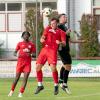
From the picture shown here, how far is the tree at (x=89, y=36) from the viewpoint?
34709 millimetres

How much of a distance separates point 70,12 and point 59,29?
19710mm

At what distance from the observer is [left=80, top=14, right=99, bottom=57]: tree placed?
34709 millimetres

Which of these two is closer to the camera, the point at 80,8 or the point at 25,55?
the point at 25,55

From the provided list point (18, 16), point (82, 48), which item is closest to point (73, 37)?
point (82, 48)

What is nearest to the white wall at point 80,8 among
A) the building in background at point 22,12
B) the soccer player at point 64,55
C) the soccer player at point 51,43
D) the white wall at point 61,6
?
the building in background at point 22,12

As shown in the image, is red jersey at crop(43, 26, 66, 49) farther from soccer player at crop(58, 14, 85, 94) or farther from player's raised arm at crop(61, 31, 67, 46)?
soccer player at crop(58, 14, 85, 94)

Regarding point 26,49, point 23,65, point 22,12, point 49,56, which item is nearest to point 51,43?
point 49,56

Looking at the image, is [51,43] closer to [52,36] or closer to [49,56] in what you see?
[52,36]

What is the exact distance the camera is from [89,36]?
116 feet

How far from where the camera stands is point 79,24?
36.9 m

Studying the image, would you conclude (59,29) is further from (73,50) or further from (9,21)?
(9,21)

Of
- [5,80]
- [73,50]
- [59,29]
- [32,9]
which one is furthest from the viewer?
[32,9]

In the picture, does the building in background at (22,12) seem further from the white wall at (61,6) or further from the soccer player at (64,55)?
the soccer player at (64,55)

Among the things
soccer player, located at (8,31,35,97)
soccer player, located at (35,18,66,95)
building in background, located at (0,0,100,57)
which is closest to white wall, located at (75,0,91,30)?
building in background, located at (0,0,100,57)
